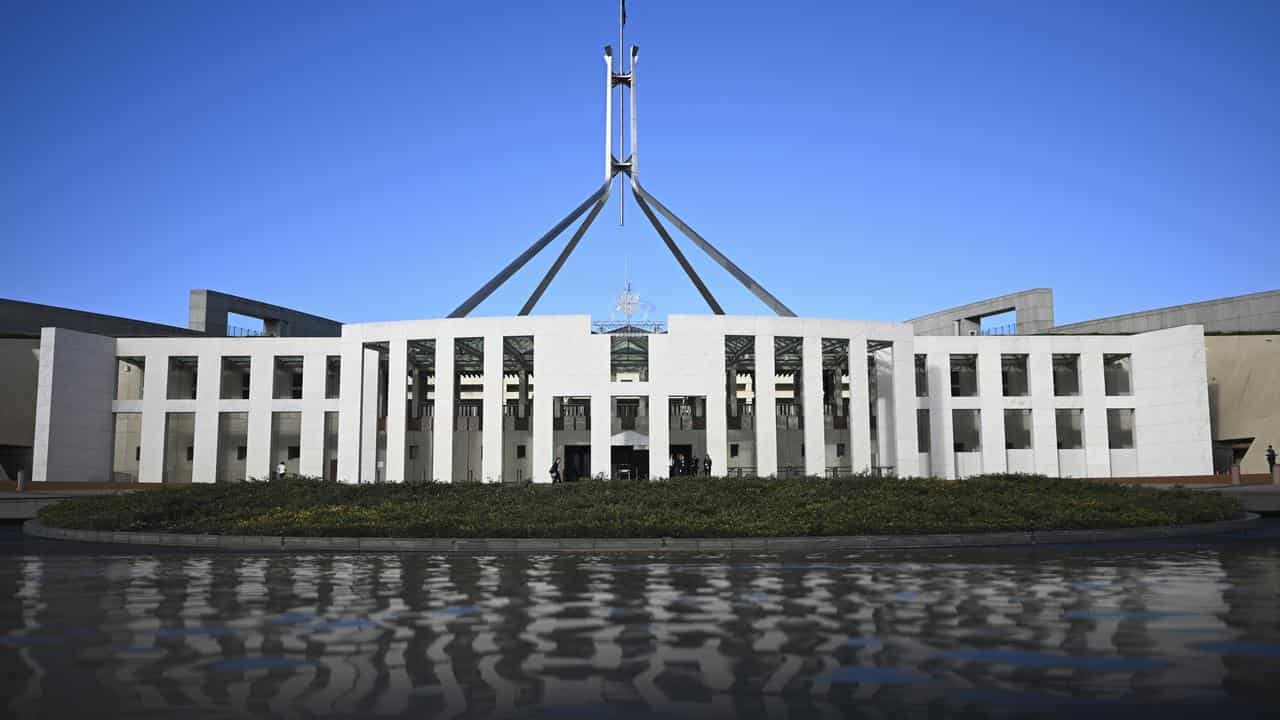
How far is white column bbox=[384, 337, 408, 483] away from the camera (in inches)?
1471

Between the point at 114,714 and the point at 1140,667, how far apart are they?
580 centimetres

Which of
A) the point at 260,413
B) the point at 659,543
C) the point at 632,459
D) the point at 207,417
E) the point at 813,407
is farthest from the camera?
the point at 632,459

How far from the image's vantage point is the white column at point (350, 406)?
127 ft

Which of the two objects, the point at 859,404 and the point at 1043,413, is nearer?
the point at 859,404

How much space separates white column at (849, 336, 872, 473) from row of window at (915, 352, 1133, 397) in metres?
7.29

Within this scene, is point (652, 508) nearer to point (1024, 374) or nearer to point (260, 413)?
point (260, 413)

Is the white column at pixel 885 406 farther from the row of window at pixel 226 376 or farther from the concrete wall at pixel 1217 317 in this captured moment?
the row of window at pixel 226 376

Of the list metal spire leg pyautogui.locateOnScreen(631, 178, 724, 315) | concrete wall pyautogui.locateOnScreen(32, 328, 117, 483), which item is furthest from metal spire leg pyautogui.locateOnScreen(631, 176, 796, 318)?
concrete wall pyautogui.locateOnScreen(32, 328, 117, 483)

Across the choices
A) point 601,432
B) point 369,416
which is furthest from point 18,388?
point 601,432

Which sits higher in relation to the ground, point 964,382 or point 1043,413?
point 964,382

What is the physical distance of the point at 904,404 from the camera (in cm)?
3853

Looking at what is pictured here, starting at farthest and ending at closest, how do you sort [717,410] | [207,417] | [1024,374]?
[1024,374], [207,417], [717,410]

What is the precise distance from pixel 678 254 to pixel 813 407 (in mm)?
14115

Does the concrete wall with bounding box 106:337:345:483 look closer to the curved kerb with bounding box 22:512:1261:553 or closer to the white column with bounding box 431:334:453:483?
the white column with bounding box 431:334:453:483
